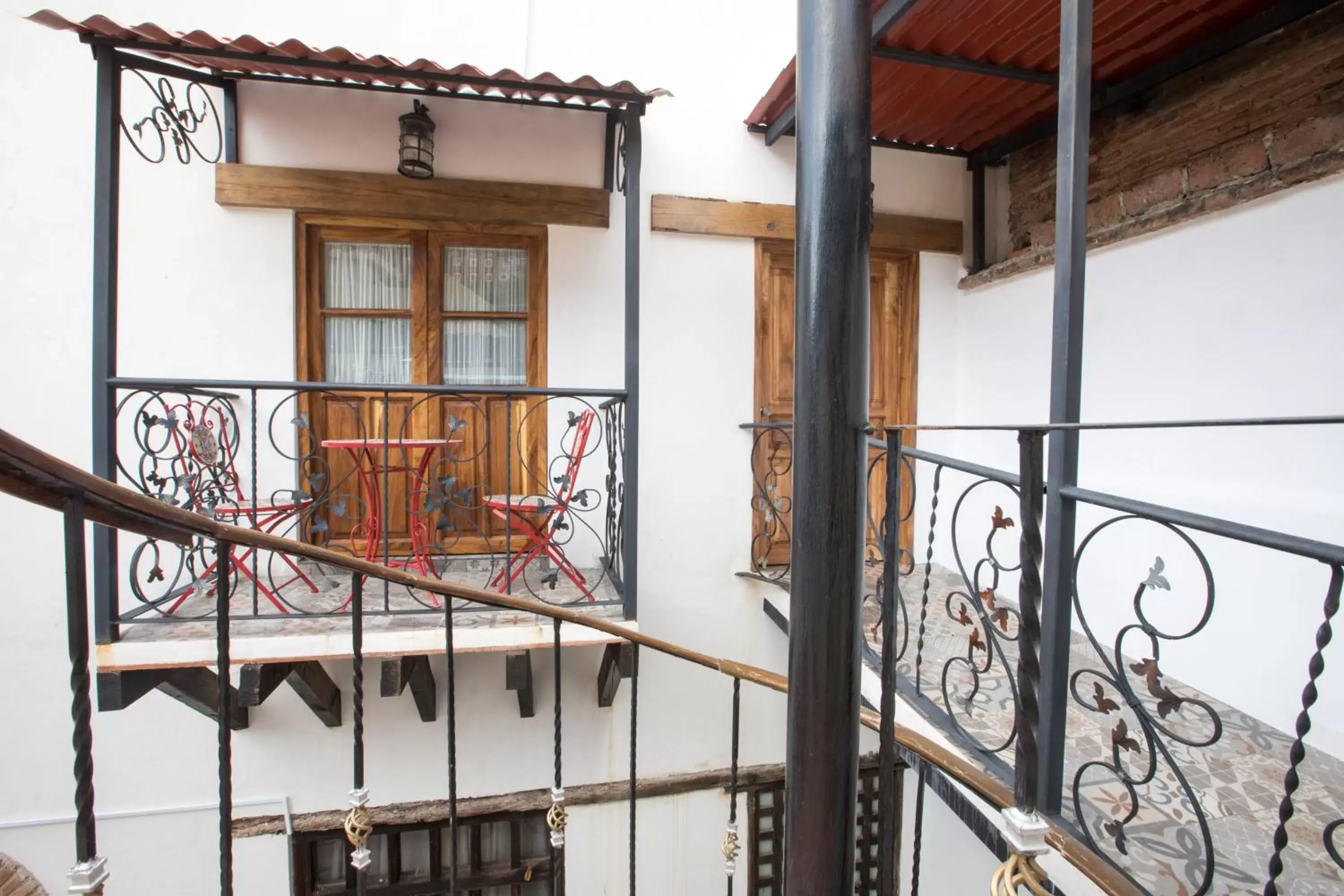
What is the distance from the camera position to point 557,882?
4.13ft

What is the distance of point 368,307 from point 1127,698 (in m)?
3.76

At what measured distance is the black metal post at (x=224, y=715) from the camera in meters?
0.82

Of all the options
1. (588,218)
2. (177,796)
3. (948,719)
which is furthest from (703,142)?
(177,796)

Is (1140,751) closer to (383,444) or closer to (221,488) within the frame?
(383,444)

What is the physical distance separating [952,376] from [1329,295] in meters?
1.86

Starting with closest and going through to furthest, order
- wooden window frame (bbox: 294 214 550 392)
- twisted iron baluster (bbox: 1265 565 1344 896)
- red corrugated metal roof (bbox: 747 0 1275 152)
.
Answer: twisted iron baluster (bbox: 1265 565 1344 896)
red corrugated metal roof (bbox: 747 0 1275 152)
wooden window frame (bbox: 294 214 550 392)

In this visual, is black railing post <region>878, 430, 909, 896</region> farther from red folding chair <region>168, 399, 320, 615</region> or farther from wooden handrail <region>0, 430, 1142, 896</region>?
red folding chair <region>168, 399, 320, 615</region>

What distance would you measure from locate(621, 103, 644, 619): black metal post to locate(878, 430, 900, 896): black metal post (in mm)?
1844

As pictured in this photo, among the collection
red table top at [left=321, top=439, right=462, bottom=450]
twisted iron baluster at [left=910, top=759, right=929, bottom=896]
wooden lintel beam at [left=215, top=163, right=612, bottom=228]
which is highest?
wooden lintel beam at [left=215, top=163, right=612, bottom=228]

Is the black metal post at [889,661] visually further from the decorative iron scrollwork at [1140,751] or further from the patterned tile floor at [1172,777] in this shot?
the patterned tile floor at [1172,777]

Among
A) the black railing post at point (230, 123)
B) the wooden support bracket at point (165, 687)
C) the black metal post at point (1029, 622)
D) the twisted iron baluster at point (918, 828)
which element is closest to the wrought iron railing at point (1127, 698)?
the black metal post at point (1029, 622)

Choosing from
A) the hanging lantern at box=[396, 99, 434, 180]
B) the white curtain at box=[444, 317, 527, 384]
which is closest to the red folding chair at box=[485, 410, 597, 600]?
the white curtain at box=[444, 317, 527, 384]

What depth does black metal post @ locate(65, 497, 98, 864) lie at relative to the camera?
0.68 metres

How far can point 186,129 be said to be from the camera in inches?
115
